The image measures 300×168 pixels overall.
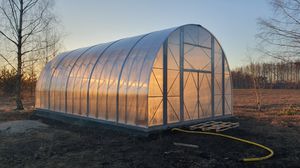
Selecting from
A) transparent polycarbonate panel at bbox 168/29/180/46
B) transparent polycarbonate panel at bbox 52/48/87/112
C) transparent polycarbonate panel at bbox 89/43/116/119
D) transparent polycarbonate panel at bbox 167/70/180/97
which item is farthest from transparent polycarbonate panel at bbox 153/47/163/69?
transparent polycarbonate panel at bbox 52/48/87/112

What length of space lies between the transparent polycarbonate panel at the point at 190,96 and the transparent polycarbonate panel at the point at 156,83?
1834 millimetres

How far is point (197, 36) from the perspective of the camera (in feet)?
43.5

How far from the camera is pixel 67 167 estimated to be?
685 centimetres

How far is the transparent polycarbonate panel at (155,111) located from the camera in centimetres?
1030

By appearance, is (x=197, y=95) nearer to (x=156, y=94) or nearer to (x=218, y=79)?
(x=218, y=79)

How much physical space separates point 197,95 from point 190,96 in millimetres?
590

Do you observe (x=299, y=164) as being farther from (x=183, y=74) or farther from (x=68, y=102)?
(x=68, y=102)

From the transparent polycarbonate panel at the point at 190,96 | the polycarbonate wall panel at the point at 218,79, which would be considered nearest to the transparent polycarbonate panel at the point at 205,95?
the transparent polycarbonate panel at the point at 190,96

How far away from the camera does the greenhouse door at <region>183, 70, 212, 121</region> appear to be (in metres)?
12.5

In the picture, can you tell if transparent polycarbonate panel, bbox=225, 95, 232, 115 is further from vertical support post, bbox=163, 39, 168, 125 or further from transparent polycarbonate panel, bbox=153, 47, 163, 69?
transparent polycarbonate panel, bbox=153, 47, 163, 69

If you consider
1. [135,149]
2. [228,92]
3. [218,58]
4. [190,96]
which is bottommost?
[135,149]

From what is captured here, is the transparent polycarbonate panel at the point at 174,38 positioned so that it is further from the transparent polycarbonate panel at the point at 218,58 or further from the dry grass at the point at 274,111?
the dry grass at the point at 274,111

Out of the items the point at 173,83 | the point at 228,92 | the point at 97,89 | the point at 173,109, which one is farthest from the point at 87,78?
the point at 228,92

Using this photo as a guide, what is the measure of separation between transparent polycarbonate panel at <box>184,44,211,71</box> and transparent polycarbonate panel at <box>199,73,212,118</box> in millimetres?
490
